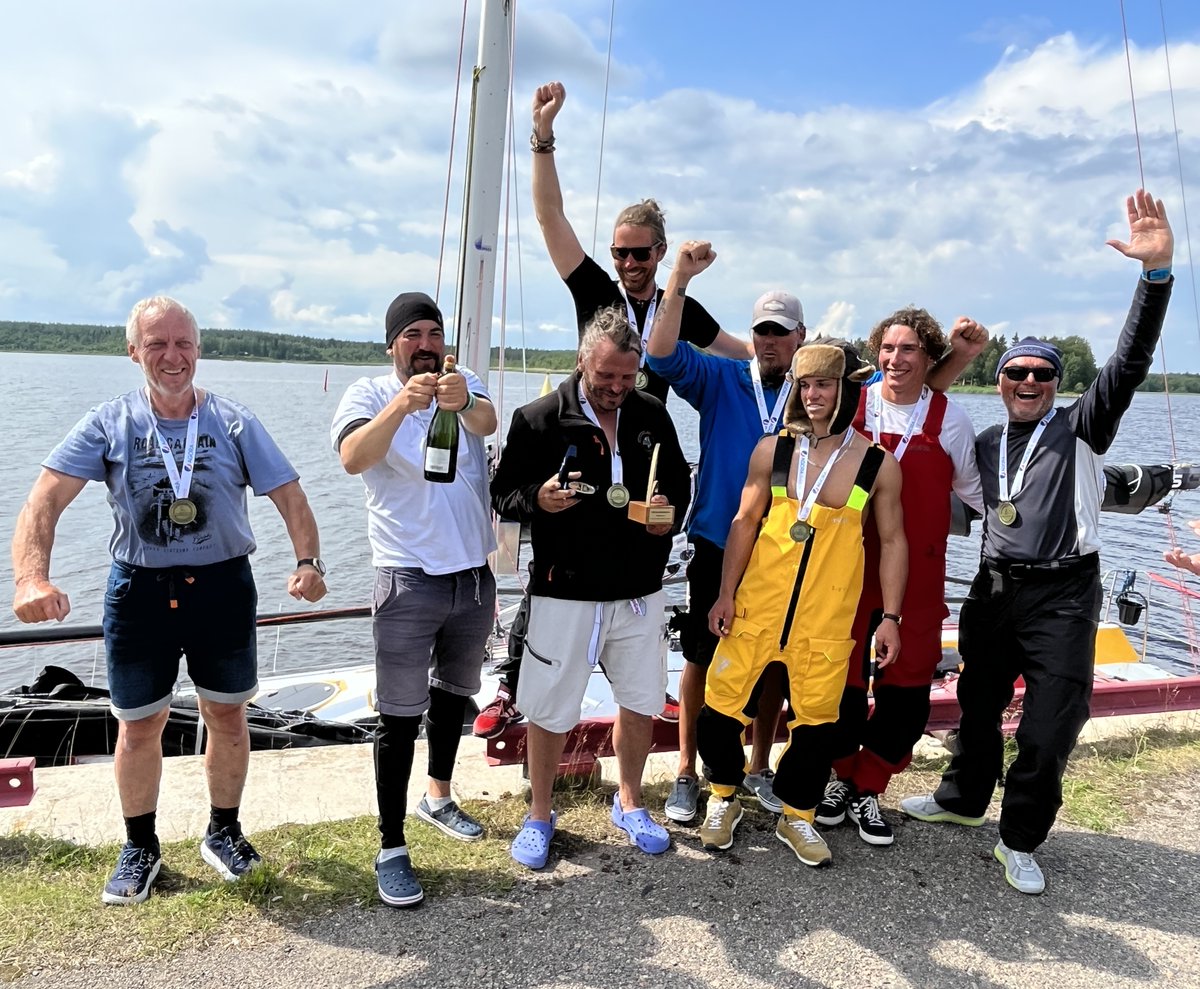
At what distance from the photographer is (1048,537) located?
11.5ft

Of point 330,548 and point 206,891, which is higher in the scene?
point 206,891

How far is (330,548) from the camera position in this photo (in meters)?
19.8

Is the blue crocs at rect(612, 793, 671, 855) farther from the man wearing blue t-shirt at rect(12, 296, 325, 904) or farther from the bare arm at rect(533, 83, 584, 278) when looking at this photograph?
the bare arm at rect(533, 83, 584, 278)

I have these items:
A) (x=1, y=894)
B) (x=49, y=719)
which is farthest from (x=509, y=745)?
(x=49, y=719)

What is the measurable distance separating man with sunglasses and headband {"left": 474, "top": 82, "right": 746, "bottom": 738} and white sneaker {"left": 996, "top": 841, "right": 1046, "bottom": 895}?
2.16 m

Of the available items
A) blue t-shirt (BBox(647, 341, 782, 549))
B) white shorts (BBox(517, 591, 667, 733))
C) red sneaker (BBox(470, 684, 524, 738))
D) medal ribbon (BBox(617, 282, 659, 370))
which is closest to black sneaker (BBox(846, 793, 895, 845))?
white shorts (BBox(517, 591, 667, 733))

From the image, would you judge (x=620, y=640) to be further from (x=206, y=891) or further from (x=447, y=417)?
(x=206, y=891)

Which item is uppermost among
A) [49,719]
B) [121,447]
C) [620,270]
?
[620,270]

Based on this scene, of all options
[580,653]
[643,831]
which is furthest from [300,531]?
[643,831]

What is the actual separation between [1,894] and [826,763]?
3183mm

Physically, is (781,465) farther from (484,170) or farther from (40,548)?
(484,170)

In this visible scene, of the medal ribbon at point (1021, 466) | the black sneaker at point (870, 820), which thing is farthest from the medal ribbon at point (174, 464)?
the medal ribbon at point (1021, 466)

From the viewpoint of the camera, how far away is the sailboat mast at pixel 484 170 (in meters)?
6.65

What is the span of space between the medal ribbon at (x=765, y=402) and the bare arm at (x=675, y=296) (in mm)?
402
